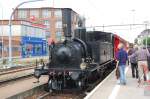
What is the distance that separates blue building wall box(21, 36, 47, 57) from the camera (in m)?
54.4

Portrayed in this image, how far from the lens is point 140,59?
54.0 ft

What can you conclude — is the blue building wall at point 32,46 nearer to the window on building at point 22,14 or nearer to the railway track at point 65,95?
the railway track at point 65,95

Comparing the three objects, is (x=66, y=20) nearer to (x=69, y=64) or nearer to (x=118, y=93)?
(x=69, y=64)

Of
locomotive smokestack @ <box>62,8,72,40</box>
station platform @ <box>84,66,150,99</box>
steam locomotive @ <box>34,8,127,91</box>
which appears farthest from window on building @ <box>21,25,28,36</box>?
station platform @ <box>84,66,150,99</box>

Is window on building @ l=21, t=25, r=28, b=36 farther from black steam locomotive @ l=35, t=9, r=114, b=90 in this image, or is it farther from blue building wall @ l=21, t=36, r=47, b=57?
black steam locomotive @ l=35, t=9, r=114, b=90

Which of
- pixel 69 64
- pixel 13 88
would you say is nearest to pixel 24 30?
pixel 13 88

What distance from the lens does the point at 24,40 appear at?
5650cm

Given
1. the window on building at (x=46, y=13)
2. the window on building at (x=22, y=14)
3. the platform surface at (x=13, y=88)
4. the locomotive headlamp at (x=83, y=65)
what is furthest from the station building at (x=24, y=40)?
the window on building at (x=22, y=14)

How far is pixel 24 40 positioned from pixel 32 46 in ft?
7.26

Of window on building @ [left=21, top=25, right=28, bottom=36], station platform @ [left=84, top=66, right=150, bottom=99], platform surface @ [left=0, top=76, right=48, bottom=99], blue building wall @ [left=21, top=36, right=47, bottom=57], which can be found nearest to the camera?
station platform @ [left=84, top=66, right=150, bottom=99]

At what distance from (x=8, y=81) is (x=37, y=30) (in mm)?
48607

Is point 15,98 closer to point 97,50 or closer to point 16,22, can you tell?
point 97,50

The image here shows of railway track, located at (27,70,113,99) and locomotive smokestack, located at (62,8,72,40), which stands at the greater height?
locomotive smokestack, located at (62,8,72,40)

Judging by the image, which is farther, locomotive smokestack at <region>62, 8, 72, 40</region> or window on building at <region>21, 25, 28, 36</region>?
window on building at <region>21, 25, 28, 36</region>
